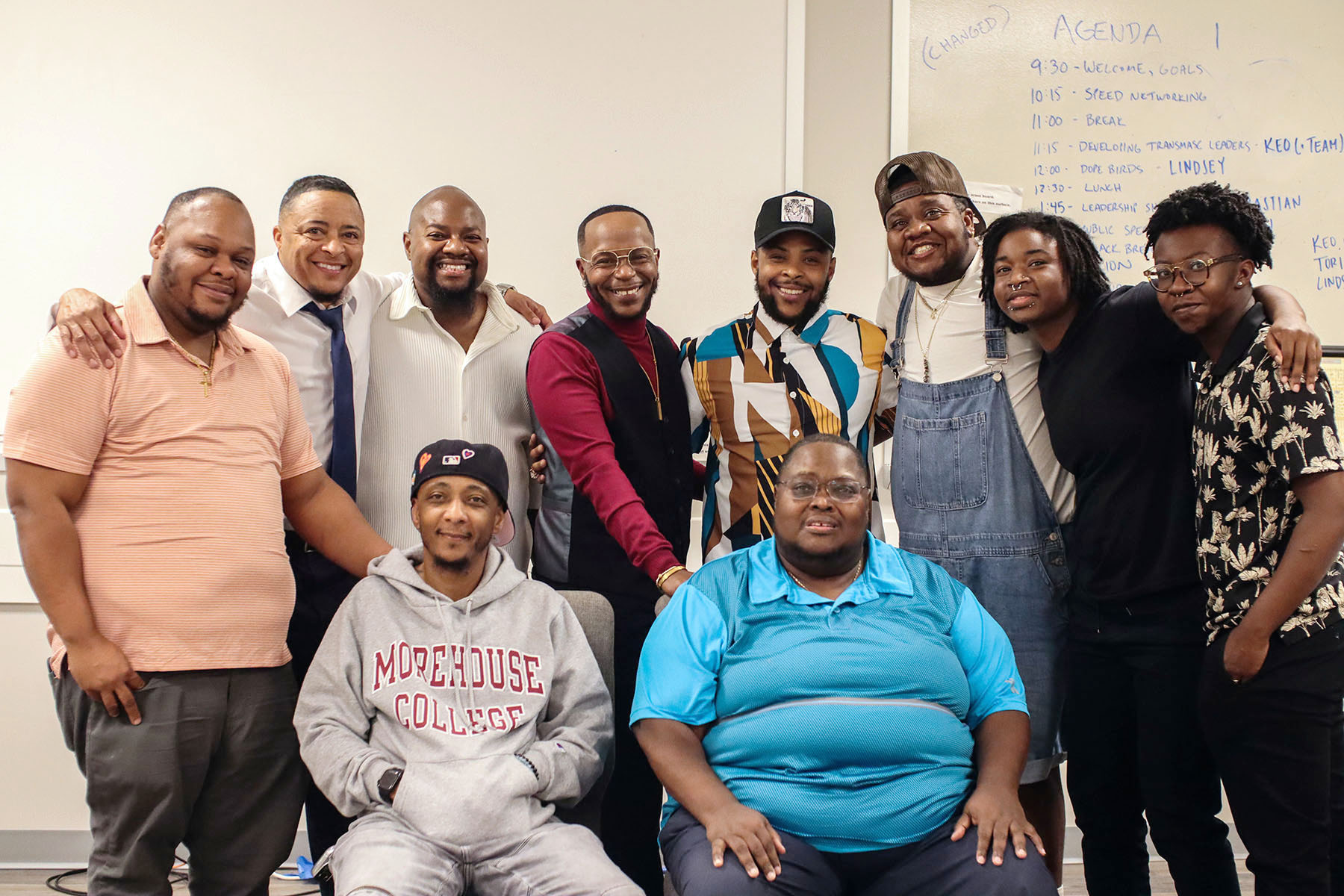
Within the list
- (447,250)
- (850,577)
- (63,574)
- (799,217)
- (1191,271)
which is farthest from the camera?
(447,250)

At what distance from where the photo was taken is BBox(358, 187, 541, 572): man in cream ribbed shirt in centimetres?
245

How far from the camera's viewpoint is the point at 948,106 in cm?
320

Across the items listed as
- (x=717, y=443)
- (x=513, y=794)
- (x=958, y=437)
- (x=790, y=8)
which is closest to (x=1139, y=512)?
(x=958, y=437)

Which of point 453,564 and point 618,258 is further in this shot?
point 618,258

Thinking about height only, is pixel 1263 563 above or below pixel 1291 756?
above

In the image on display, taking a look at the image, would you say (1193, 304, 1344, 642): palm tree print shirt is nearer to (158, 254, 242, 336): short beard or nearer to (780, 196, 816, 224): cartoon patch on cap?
(780, 196, 816, 224): cartoon patch on cap

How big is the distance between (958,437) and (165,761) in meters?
1.75

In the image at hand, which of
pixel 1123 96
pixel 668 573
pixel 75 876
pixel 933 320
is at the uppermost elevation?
pixel 1123 96

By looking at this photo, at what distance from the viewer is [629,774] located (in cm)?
234

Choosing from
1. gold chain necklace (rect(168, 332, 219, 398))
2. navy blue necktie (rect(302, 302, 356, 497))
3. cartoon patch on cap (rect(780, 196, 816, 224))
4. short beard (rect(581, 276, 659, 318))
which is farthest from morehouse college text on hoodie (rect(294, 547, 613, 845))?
cartoon patch on cap (rect(780, 196, 816, 224))

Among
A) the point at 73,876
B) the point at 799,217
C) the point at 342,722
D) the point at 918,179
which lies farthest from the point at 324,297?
the point at 73,876

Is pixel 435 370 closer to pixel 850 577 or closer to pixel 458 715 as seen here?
pixel 458 715

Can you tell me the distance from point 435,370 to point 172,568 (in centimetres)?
82

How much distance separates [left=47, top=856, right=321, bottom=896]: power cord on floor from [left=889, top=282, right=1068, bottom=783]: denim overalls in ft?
7.16
